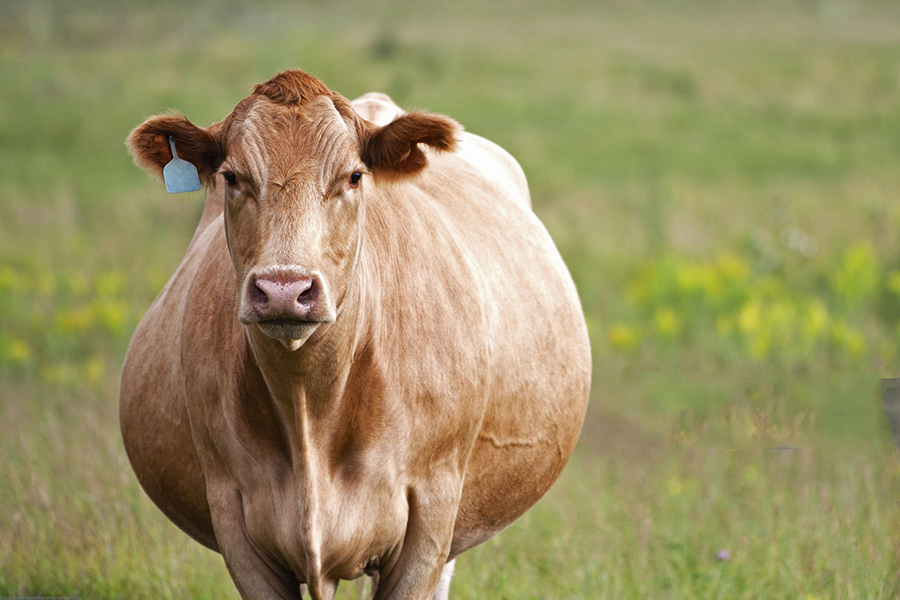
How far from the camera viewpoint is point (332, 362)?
3.45 metres

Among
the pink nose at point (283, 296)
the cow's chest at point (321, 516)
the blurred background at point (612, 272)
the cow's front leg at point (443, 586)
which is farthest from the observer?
the blurred background at point (612, 272)

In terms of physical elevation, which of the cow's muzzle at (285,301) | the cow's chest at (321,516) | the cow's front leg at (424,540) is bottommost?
the cow's front leg at (424,540)

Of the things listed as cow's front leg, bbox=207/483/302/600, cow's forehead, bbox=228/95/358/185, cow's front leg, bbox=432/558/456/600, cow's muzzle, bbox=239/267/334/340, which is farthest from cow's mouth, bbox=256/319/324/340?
cow's front leg, bbox=432/558/456/600

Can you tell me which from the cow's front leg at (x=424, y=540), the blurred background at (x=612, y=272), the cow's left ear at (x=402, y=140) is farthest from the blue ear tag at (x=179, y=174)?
the blurred background at (x=612, y=272)

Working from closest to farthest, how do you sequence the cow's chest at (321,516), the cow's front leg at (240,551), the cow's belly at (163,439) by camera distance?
the cow's chest at (321,516) < the cow's front leg at (240,551) < the cow's belly at (163,439)

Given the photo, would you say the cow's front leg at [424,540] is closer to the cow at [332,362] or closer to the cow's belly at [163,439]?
the cow at [332,362]

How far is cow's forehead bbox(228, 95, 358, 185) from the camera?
10.7 feet

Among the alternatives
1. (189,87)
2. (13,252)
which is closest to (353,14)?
(189,87)

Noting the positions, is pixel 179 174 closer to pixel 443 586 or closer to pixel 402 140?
pixel 402 140

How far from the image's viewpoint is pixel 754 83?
22500 mm

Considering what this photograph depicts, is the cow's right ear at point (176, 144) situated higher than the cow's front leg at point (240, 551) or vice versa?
the cow's right ear at point (176, 144)

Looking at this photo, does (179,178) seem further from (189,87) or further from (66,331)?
(189,87)

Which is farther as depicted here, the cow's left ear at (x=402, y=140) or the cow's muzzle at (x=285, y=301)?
the cow's left ear at (x=402, y=140)

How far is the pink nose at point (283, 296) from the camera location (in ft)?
9.74
